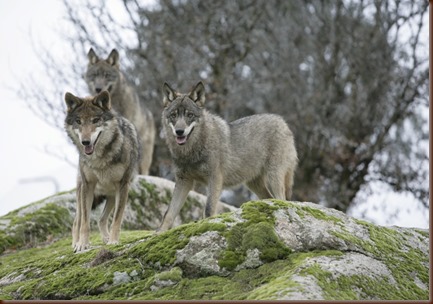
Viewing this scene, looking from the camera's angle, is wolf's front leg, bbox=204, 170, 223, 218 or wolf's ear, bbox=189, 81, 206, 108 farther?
wolf's ear, bbox=189, 81, 206, 108

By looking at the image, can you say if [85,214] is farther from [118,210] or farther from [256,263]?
[256,263]

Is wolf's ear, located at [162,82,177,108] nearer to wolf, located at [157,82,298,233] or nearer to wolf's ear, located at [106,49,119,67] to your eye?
wolf, located at [157,82,298,233]

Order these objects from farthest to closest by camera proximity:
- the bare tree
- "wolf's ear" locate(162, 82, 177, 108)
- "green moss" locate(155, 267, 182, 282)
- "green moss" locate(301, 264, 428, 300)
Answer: the bare tree
"wolf's ear" locate(162, 82, 177, 108)
"green moss" locate(155, 267, 182, 282)
"green moss" locate(301, 264, 428, 300)

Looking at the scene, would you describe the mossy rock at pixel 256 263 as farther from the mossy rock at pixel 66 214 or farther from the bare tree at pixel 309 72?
the bare tree at pixel 309 72

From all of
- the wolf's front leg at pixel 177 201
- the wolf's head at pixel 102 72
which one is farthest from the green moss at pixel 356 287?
the wolf's head at pixel 102 72

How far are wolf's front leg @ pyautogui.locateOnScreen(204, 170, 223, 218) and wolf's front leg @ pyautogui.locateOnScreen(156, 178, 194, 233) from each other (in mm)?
288

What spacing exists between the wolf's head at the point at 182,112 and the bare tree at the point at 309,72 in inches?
385

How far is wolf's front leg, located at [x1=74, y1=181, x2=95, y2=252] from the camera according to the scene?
28.2 feet

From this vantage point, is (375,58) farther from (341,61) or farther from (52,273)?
(52,273)

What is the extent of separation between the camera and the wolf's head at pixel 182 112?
29.5ft

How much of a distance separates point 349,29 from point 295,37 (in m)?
2.97

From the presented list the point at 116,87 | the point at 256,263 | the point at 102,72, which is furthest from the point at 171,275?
the point at 102,72

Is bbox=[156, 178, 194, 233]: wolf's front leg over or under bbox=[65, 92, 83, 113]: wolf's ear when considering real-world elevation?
under

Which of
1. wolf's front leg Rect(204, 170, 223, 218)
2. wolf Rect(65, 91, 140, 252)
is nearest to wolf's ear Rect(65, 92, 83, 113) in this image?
wolf Rect(65, 91, 140, 252)
